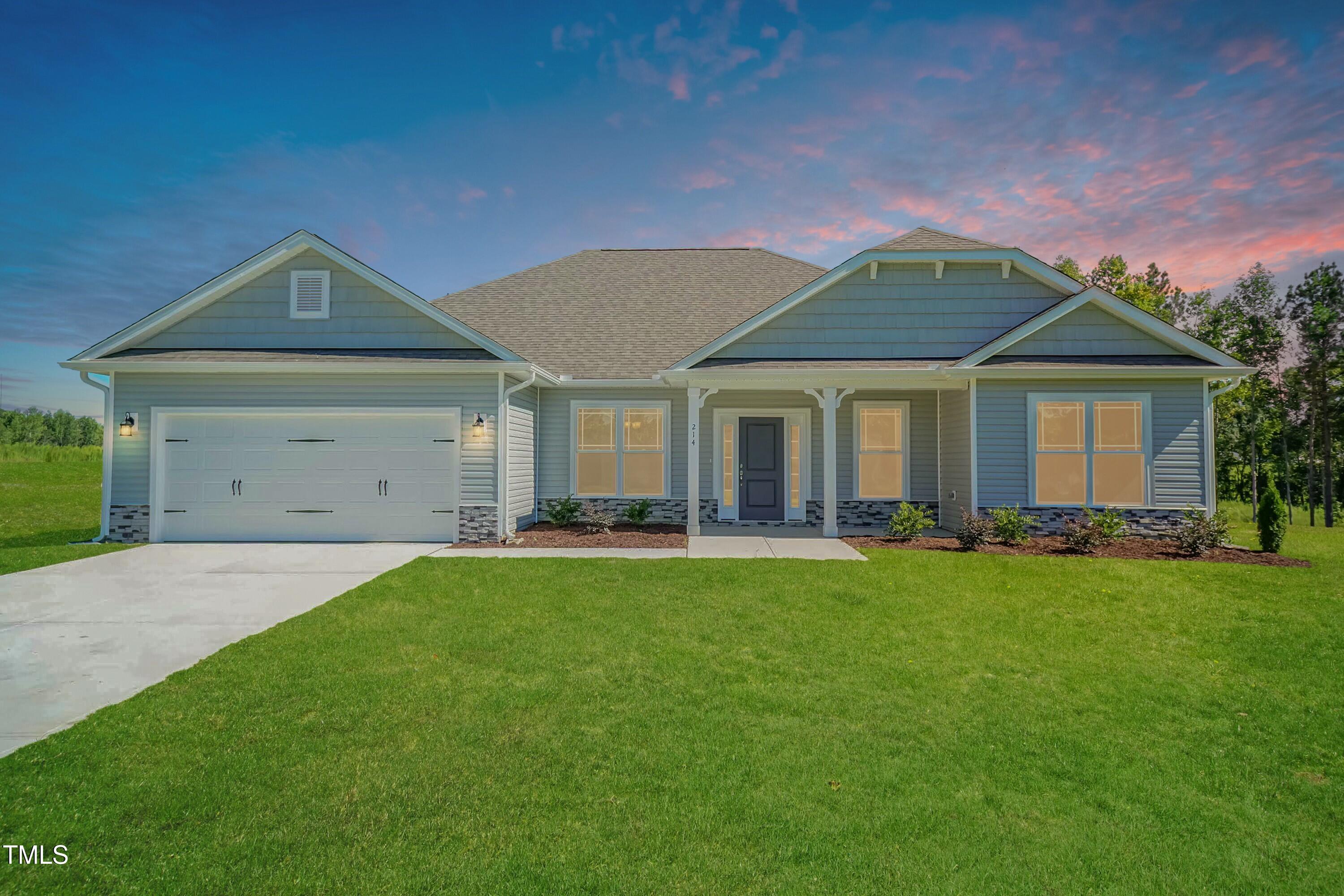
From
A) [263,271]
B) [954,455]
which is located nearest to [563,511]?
[263,271]

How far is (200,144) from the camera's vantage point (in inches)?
584

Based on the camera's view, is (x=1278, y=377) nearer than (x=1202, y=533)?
No

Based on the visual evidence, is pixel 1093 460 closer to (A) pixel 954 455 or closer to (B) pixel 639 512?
(A) pixel 954 455

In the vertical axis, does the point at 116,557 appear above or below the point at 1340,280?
below

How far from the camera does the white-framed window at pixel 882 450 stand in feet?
41.3

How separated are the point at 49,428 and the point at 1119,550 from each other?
191 feet

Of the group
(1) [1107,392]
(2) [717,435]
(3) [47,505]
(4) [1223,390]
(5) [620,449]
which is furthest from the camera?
(3) [47,505]

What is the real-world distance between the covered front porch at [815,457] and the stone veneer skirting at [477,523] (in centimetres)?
388

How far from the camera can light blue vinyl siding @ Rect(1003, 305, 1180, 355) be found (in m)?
10.9

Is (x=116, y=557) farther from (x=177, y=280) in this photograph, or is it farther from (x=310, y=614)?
(x=177, y=280)

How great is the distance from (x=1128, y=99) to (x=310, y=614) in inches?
625

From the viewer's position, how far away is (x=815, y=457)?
1278cm

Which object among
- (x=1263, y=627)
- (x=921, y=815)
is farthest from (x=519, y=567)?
(x=1263, y=627)

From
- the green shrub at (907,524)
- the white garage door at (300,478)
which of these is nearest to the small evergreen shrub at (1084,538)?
the green shrub at (907,524)
